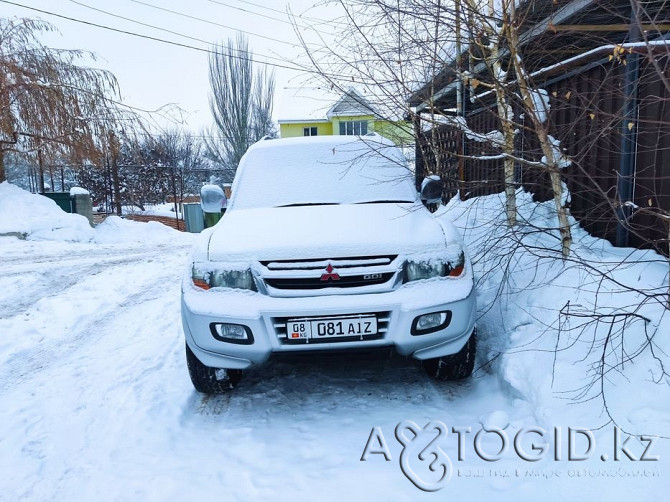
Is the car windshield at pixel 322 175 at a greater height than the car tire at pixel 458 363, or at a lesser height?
greater

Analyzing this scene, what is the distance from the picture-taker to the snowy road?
212 centimetres

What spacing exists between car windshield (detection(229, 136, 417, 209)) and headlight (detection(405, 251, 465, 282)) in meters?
1.02

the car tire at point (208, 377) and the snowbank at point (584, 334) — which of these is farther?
the car tire at point (208, 377)

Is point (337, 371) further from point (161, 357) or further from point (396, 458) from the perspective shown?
point (161, 357)

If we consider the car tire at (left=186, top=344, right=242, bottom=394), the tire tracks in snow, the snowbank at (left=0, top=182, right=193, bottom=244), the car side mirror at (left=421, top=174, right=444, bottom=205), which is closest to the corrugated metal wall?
→ the car side mirror at (left=421, top=174, right=444, bottom=205)

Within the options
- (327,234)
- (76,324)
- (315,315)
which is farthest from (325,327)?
(76,324)

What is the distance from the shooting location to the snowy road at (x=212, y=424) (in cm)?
212

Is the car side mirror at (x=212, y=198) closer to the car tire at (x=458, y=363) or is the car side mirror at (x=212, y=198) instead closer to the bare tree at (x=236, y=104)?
→ the car tire at (x=458, y=363)

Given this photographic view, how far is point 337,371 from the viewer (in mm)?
3432

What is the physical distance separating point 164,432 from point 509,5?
3873 mm

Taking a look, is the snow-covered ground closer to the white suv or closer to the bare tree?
the white suv

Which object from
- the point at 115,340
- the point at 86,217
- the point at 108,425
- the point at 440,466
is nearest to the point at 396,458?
the point at 440,466

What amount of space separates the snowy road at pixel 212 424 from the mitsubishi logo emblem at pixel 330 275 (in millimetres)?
486

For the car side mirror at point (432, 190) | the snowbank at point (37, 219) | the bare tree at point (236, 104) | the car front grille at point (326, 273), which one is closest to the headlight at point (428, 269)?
the car front grille at point (326, 273)
